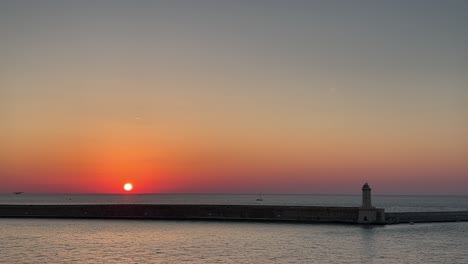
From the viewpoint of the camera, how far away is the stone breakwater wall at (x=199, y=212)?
63875 millimetres

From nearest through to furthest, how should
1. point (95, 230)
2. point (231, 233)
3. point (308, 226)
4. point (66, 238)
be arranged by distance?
1. point (66, 238)
2. point (231, 233)
3. point (95, 230)
4. point (308, 226)

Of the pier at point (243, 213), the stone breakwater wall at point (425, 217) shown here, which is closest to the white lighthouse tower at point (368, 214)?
the pier at point (243, 213)

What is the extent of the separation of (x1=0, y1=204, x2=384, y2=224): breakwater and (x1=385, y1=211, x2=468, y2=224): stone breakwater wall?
486 centimetres

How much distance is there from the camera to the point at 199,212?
68438 millimetres

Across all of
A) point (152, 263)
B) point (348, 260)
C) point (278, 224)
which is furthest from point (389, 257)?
point (278, 224)

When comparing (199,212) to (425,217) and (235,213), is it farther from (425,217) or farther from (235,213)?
(425,217)

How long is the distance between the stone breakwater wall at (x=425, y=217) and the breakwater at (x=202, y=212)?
15.9 ft

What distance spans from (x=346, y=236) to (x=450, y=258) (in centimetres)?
1221

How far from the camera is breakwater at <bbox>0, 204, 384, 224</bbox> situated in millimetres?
63656

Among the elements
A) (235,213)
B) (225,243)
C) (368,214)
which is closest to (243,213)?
(235,213)

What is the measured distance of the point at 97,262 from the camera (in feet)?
117

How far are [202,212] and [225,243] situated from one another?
77.2ft

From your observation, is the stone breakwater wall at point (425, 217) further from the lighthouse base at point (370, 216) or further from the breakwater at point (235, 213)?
the lighthouse base at point (370, 216)

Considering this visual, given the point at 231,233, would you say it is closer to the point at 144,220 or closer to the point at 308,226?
the point at 308,226
